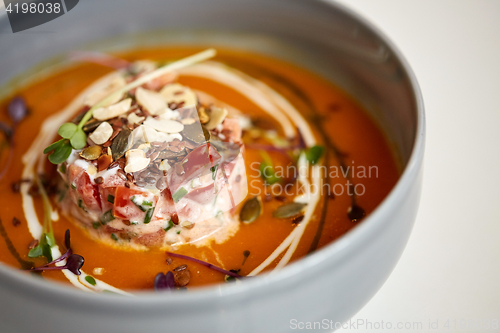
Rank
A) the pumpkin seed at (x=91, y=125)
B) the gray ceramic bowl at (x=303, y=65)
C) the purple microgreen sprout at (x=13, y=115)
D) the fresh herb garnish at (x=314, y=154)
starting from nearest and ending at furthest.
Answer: the gray ceramic bowl at (x=303, y=65) → the pumpkin seed at (x=91, y=125) → the fresh herb garnish at (x=314, y=154) → the purple microgreen sprout at (x=13, y=115)

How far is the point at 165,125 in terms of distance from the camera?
5.57 feet

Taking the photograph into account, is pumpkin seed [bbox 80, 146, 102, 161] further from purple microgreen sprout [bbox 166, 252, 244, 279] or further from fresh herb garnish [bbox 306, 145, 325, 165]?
fresh herb garnish [bbox 306, 145, 325, 165]

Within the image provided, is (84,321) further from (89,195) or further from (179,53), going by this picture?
(179,53)

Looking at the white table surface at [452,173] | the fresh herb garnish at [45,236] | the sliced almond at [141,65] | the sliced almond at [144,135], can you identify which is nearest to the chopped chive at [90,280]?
the fresh herb garnish at [45,236]

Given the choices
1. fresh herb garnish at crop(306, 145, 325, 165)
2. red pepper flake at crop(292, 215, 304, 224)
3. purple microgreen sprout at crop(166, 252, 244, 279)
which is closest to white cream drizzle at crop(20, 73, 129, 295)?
purple microgreen sprout at crop(166, 252, 244, 279)

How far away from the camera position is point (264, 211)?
1799 mm

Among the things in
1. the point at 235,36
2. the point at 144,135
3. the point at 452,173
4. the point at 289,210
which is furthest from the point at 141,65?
the point at 452,173

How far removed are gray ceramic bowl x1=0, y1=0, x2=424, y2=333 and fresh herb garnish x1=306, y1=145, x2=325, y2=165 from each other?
310 millimetres

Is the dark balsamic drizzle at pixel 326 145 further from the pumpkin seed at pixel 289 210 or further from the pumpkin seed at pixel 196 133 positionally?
the pumpkin seed at pixel 196 133

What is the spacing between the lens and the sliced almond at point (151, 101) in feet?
5.89

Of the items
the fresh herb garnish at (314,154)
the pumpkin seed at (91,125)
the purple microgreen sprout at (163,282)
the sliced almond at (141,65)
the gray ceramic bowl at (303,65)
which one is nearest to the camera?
the gray ceramic bowl at (303,65)

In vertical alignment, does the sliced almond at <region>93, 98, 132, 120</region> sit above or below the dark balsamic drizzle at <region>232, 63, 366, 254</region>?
above

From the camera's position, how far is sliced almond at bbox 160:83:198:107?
1.87 metres

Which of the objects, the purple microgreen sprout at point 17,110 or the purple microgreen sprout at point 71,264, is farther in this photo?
the purple microgreen sprout at point 17,110
